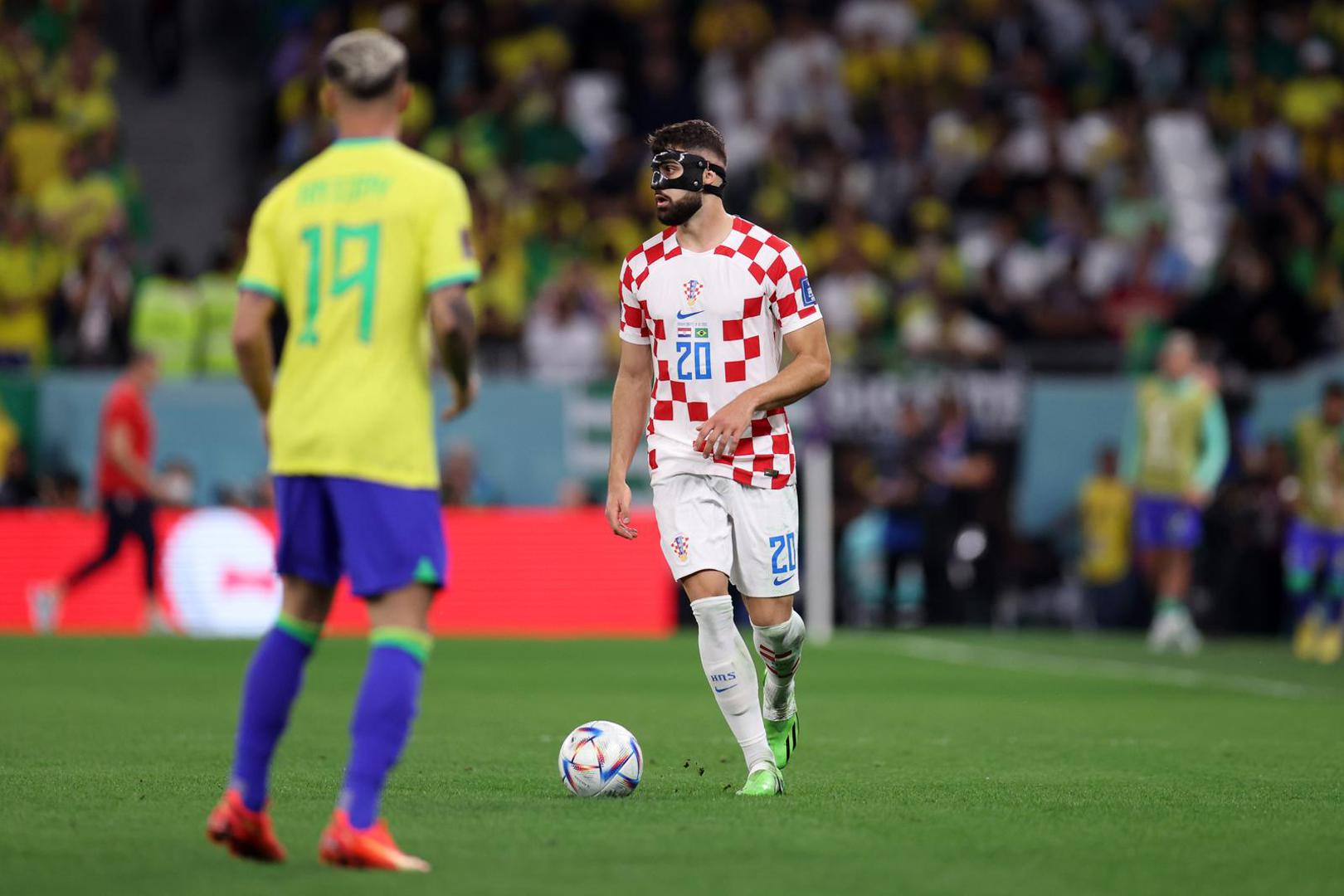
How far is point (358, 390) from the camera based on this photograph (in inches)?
221

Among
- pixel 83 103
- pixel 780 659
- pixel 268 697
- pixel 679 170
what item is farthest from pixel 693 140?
pixel 83 103

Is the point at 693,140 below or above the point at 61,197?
below

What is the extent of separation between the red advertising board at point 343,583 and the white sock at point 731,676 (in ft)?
35.8

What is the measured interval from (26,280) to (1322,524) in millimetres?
12349

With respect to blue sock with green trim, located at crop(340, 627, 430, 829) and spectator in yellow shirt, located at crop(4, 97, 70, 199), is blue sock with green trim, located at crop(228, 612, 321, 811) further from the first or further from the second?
spectator in yellow shirt, located at crop(4, 97, 70, 199)

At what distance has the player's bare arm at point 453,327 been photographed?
18.2ft

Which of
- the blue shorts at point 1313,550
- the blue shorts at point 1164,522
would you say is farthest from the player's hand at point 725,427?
the blue shorts at point 1313,550

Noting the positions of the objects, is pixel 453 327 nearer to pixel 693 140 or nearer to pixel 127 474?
pixel 693 140

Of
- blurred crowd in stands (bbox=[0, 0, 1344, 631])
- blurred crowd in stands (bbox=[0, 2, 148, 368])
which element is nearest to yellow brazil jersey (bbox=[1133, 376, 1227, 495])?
blurred crowd in stands (bbox=[0, 0, 1344, 631])

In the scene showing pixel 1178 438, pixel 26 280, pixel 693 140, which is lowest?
pixel 1178 438

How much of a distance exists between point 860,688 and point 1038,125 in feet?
43.3

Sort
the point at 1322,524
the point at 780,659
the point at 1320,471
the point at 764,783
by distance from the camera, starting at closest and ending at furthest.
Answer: the point at 764,783 → the point at 780,659 → the point at 1320,471 → the point at 1322,524

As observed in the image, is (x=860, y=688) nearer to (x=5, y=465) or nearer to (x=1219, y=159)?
(x=5, y=465)

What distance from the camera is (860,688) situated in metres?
13.3
